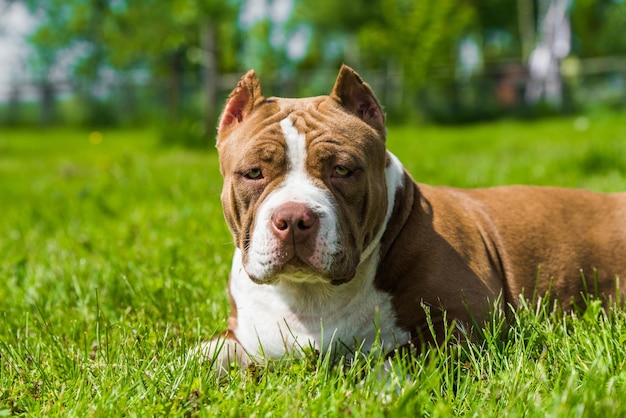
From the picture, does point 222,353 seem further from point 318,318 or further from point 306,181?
point 306,181

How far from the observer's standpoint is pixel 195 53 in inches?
832

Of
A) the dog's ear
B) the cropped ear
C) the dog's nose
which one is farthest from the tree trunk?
the dog's nose

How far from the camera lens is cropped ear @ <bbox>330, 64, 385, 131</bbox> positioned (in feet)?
10.2

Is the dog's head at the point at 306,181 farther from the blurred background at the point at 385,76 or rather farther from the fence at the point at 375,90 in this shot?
the fence at the point at 375,90

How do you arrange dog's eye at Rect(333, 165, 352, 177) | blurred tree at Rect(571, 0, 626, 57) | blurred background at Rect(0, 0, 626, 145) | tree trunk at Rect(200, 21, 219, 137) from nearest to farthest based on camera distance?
1. dog's eye at Rect(333, 165, 352, 177)
2. tree trunk at Rect(200, 21, 219, 137)
3. blurred background at Rect(0, 0, 626, 145)
4. blurred tree at Rect(571, 0, 626, 57)

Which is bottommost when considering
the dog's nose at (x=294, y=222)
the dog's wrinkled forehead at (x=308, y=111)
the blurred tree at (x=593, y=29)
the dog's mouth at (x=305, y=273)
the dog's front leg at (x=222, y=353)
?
the dog's front leg at (x=222, y=353)

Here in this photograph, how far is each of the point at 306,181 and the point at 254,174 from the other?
0.76ft

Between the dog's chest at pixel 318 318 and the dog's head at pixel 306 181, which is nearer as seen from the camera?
the dog's head at pixel 306 181

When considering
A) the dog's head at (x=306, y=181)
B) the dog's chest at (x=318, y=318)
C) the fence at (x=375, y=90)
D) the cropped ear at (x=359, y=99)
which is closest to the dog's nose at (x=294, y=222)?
the dog's head at (x=306, y=181)

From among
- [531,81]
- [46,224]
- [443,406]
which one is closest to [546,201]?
[443,406]

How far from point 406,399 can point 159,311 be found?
1.72 meters

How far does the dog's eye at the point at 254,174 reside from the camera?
287 cm

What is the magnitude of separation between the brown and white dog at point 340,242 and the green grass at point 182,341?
0.15 m

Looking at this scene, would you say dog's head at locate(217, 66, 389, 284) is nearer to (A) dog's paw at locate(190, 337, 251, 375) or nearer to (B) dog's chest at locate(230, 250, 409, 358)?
(B) dog's chest at locate(230, 250, 409, 358)
